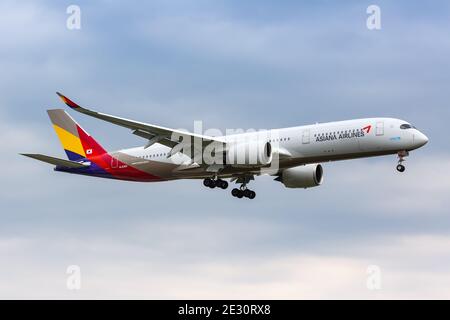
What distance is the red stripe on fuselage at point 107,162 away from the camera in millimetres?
61125

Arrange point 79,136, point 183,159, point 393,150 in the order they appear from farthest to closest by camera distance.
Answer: point 79,136
point 183,159
point 393,150

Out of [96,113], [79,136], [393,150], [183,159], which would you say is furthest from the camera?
[79,136]

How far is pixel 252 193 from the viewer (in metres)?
60.5

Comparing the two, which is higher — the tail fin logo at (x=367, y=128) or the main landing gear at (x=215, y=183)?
the tail fin logo at (x=367, y=128)

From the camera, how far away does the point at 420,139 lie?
53344 mm

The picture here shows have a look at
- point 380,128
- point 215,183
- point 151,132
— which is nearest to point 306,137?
point 380,128

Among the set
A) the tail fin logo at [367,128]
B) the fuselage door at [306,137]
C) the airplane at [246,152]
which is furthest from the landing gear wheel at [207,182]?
the tail fin logo at [367,128]

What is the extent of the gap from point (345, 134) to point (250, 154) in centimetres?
593

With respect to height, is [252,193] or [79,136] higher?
[79,136]

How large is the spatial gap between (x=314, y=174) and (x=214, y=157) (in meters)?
8.31

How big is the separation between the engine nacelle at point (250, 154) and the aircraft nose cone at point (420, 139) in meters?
8.84

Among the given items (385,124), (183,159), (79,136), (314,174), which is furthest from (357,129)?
(79,136)

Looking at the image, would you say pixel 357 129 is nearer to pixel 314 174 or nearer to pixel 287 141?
pixel 287 141

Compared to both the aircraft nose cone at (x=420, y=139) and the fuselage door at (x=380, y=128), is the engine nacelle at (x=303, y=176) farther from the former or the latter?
the aircraft nose cone at (x=420, y=139)
